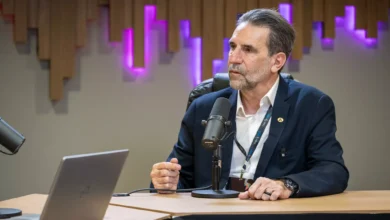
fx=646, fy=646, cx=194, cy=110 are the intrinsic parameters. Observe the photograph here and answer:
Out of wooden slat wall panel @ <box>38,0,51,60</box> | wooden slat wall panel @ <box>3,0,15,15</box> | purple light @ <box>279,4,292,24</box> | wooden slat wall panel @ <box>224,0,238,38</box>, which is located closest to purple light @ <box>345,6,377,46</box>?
purple light @ <box>279,4,292,24</box>

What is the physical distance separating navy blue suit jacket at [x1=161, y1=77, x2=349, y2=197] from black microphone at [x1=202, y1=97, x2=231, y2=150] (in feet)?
1.49

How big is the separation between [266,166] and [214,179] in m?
0.39

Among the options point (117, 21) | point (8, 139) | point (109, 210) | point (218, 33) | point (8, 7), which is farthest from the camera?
point (218, 33)

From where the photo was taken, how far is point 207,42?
4.75 metres

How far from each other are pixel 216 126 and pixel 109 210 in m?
0.50

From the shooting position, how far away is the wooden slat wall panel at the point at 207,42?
187 inches

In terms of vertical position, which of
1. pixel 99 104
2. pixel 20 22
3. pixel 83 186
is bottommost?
pixel 99 104

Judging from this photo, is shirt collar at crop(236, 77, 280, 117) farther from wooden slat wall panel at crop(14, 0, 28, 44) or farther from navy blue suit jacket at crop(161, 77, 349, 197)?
wooden slat wall panel at crop(14, 0, 28, 44)

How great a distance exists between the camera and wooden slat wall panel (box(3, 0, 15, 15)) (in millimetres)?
4504

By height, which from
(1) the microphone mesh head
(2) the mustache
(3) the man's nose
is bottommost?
(1) the microphone mesh head

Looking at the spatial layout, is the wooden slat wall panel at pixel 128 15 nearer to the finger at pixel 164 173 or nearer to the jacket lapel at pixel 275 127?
the jacket lapel at pixel 275 127

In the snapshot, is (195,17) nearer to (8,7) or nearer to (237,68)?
(8,7)

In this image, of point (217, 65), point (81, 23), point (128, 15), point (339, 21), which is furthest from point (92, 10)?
point (339, 21)

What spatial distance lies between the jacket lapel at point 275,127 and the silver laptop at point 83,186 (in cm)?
100
